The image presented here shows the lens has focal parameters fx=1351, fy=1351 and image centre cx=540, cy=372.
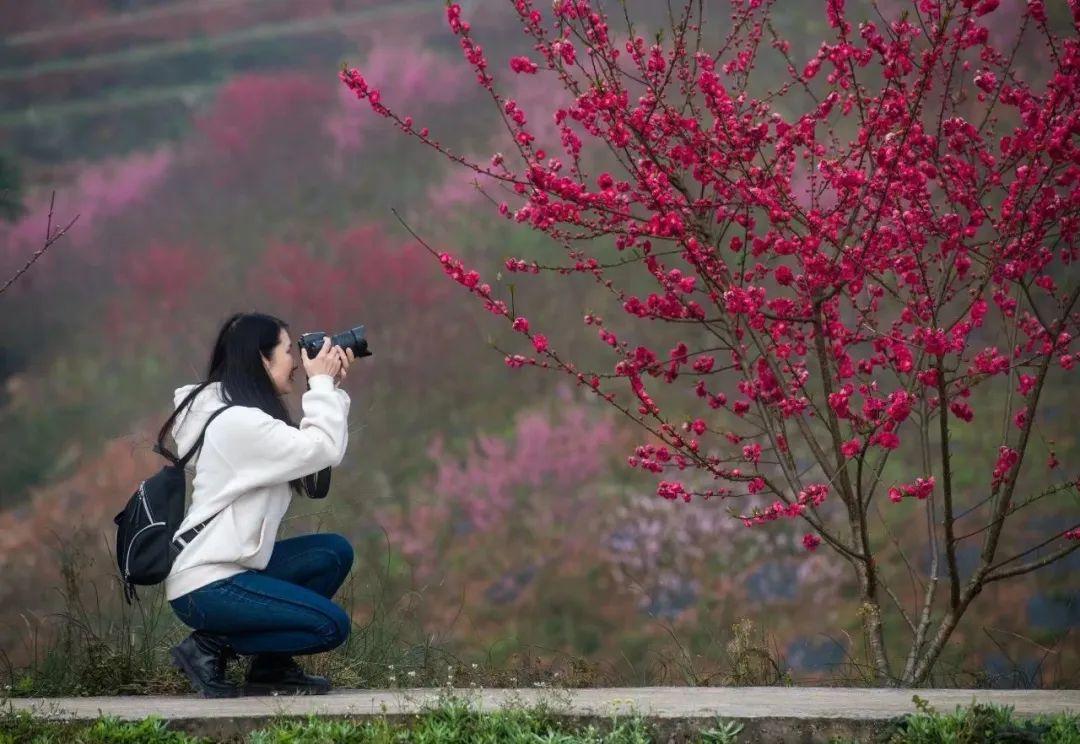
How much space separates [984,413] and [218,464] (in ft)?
10.0

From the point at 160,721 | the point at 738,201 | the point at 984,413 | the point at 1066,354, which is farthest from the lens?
the point at 984,413

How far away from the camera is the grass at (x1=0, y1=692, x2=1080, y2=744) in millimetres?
2645

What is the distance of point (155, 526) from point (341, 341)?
25.0 inches

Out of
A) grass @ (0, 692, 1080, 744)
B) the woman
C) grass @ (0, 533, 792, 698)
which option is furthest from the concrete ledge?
grass @ (0, 533, 792, 698)

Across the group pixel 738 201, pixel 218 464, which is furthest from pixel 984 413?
pixel 218 464

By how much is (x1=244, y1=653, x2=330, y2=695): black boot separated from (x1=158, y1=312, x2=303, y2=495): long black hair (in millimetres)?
482

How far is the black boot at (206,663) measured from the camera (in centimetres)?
337

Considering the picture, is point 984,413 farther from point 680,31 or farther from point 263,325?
point 263,325

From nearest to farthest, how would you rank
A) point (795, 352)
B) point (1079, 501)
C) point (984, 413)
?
point (795, 352), point (1079, 501), point (984, 413)

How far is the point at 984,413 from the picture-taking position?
5062 mm

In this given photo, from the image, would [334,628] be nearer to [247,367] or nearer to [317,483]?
[317,483]

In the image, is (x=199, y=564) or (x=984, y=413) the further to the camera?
(x=984, y=413)

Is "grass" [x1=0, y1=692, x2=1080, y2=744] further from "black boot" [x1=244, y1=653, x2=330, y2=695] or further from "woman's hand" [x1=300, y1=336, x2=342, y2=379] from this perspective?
"woman's hand" [x1=300, y1=336, x2=342, y2=379]

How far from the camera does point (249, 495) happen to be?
325 centimetres
